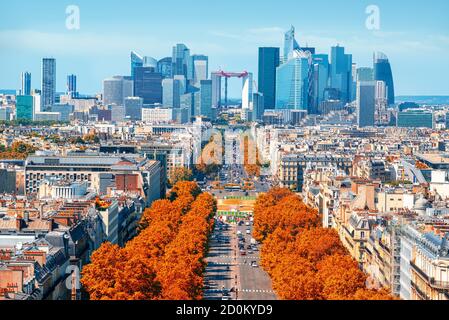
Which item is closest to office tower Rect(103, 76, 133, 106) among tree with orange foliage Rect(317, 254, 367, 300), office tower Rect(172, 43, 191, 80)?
office tower Rect(172, 43, 191, 80)

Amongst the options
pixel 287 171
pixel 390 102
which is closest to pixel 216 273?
pixel 287 171

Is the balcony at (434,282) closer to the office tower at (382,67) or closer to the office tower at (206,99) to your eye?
the office tower at (382,67)

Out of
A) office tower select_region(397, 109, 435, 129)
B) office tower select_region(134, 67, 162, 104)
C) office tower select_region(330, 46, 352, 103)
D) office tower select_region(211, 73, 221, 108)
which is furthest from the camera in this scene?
office tower select_region(397, 109, 435, 129)

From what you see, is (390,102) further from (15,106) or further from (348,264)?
(348,264)

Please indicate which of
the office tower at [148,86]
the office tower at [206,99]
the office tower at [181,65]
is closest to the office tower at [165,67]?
the office tower at [181,65]

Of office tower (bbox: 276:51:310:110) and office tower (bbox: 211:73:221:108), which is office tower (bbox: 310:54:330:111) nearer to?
office tower (bbox: 276:51:310:110)
